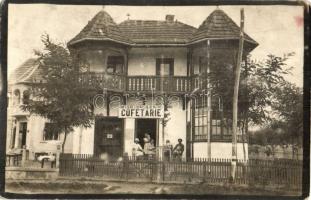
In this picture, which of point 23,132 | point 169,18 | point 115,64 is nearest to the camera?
point 23,132

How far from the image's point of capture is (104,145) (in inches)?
311

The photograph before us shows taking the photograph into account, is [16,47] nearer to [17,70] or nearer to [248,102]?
[17,70]

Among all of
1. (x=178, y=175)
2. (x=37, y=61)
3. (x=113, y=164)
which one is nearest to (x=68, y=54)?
(x=37, y=61)

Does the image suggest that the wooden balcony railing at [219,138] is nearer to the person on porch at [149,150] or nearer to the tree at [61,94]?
the person on porch at [149,150]

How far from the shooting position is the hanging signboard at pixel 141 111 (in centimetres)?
777

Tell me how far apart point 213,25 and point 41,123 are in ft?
9.67

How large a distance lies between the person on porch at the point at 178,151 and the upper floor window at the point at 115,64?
1.42 metres

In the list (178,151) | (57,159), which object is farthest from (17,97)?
(178,151)

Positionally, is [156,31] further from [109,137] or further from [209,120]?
[109,137]

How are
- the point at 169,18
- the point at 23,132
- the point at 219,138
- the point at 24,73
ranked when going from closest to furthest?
the point at 24,73 → the point at 23,132 → the point at 169,18 → the point at 219,138

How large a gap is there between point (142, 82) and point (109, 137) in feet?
3.22

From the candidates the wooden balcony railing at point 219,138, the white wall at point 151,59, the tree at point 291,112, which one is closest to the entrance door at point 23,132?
the white wall at point 151,59

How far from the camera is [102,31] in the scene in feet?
25.8

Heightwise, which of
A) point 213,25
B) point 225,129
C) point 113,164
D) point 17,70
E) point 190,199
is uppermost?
point 213,25
